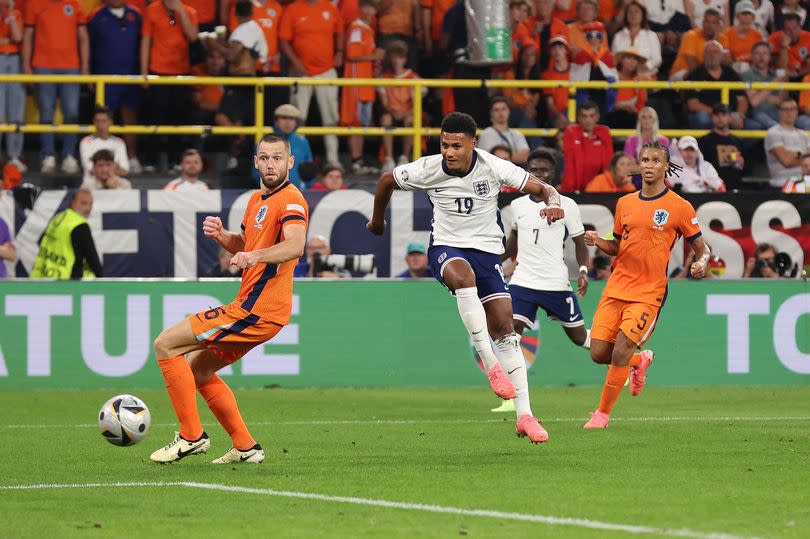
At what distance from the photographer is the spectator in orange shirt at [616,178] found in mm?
18578

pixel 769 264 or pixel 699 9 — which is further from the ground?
pixel 699 9

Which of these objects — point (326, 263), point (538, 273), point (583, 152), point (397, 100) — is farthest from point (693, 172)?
point (538, 273)

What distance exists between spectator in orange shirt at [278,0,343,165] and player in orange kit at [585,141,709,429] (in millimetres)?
8258

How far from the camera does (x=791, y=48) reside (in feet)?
74.6

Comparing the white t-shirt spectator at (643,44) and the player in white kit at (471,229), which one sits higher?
the white t-shirt spectator at (643,44)

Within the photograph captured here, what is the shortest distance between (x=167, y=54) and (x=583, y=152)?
18.6 ft

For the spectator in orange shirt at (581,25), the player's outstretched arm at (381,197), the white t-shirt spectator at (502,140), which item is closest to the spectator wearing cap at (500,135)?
the white t-shirt spectator at (502,140)

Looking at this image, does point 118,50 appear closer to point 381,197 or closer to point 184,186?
point 184,186

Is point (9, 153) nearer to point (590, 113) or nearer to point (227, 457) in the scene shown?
point (590, 113)

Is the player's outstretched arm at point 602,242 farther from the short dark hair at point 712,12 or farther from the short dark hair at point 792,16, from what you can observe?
the short dark hair at point 792,16

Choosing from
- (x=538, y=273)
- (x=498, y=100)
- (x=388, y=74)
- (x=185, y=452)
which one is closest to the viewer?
(x=185, y=452)

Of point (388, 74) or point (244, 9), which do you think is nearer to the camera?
point (244, 9)

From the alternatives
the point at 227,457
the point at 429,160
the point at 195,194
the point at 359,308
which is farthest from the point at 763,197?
the point at 227,457

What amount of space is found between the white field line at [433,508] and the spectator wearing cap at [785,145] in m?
13.4
